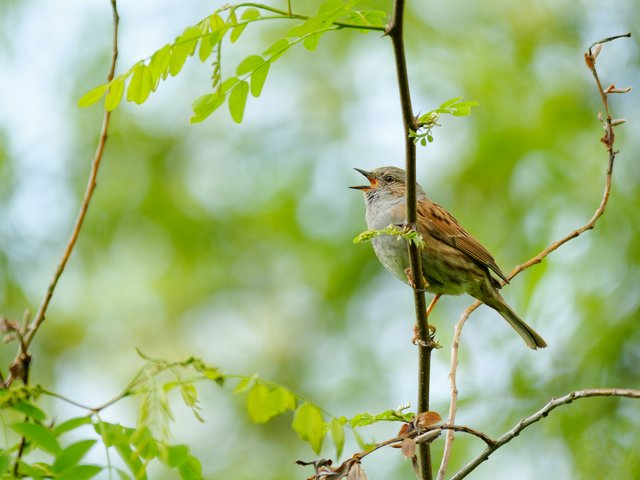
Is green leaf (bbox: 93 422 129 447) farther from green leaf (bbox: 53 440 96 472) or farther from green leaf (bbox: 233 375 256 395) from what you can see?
green leaf (bbox: 233 375 256 395)

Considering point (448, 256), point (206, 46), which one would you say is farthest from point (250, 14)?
point (448, 256)

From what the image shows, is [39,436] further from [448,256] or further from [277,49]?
[448,256]

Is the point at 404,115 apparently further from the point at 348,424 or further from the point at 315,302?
the point at 315,302

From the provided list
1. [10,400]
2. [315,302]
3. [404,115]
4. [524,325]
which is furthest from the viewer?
[315,302]

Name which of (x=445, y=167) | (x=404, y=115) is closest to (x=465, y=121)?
(x=445, y=167)

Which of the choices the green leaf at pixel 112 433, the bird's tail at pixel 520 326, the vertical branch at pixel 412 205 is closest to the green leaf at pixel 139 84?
→ the vertical branch at pixel 412 205

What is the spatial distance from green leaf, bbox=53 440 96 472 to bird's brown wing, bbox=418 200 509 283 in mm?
4095

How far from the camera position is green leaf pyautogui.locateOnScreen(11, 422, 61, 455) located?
8.08 feet

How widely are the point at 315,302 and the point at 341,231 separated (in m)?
1.54

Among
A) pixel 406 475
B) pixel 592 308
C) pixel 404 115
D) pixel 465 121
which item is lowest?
pixel 404 115

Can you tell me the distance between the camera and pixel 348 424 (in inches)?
124

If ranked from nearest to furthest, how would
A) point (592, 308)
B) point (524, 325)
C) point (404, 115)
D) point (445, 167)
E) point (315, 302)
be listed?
1. point (404, 115)
2. point (524, 325)
3. point (592, 308)
4. point (445, 167)
5. point (315, 302)

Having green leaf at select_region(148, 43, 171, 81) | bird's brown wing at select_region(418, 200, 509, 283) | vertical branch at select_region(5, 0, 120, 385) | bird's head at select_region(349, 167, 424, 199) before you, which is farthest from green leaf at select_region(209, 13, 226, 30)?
bird's head at select_region(349, 167, 424, 199)

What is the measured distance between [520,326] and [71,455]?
182 inches
